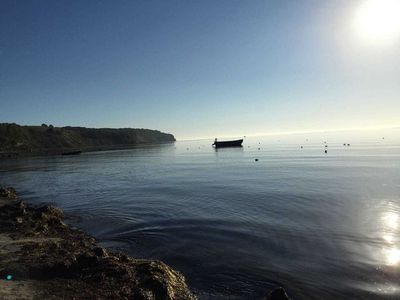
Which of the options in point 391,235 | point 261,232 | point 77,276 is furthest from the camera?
point 261,232

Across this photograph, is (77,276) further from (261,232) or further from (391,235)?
(391,235)

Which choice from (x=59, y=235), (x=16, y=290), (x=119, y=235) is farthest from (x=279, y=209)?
(x=16, y=290)

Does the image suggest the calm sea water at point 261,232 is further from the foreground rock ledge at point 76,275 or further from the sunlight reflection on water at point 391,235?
the foreground rock ledge at point 76,275

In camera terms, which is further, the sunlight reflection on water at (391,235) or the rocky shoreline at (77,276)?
the sunlight reflection on water at (391,235)

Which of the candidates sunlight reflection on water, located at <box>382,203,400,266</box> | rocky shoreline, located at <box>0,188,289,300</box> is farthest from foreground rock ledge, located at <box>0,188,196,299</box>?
sunlight reflection on water, located at <box>382,203,400,266</box>

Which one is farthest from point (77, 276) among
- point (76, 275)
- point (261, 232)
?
point (261, 232)

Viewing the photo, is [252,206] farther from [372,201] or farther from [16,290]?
[16,290]

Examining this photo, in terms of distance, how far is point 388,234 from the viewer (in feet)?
57.5

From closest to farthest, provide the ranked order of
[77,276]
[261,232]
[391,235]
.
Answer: [77,276], [391,235], [261,232]

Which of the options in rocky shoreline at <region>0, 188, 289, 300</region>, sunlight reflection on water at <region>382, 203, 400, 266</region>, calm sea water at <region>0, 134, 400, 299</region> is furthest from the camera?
sunlight reflection on water at <region>382, 203, 400, 266</region>

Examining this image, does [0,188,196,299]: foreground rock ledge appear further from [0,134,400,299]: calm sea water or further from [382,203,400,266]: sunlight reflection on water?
[382,203,400,266]: sunlight reflection on water

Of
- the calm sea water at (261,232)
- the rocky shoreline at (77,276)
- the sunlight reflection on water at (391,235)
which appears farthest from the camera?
the sunlight reflection on water at (391,235)

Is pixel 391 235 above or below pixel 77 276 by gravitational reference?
below

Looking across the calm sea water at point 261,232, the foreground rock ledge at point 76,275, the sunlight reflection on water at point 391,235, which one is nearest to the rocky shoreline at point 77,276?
the foreground rock ledge at point 76,275
